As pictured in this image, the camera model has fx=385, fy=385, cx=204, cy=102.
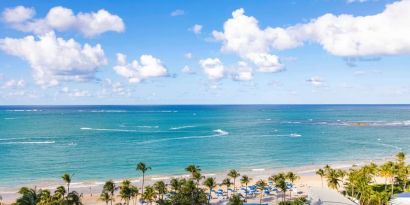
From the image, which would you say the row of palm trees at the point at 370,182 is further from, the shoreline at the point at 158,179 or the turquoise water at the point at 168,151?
the turquoise water at the point at 168,151

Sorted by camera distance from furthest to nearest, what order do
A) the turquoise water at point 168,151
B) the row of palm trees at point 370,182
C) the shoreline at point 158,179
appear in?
the turquoise water at point 168,151, the shoreline at point 158,179, the row of palm trees at point 370,182

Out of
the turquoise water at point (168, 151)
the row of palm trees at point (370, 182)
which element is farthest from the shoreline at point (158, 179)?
the row of palm trees at point (370, 182)

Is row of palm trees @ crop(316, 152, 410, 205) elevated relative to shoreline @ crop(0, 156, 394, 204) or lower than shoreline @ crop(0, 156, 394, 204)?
elevated

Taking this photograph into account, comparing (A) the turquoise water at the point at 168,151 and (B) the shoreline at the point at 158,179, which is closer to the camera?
(B) the shoreline at the point at 158,179

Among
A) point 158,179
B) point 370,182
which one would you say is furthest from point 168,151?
point 370,182

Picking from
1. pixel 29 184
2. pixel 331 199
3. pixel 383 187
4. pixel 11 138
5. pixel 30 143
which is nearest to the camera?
pixel 331 199

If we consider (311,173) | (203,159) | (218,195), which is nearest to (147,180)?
(218,195)

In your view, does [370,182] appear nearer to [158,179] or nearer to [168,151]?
[158,179]

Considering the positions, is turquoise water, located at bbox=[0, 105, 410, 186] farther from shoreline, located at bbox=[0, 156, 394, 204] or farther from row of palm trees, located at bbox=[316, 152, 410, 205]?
row of palm trees, located at bbox=[316, 152, 410, 205]

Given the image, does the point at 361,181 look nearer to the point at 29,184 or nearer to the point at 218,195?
the point at 218,195

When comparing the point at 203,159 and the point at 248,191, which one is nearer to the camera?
the point at 248,191

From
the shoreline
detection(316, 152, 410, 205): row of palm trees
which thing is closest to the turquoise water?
the shoreline
